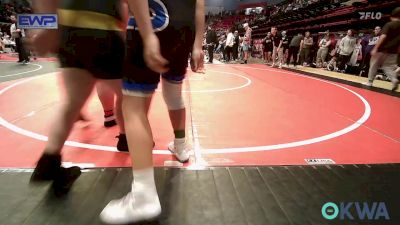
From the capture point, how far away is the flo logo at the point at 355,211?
1570mm

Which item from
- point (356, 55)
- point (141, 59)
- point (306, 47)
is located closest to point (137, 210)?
point (141, 59)

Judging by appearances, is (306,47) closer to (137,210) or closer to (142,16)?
(142,16)

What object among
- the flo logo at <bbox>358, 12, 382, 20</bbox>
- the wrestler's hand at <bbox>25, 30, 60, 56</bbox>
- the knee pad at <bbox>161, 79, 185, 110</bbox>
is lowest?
the knee pad at <bbox>161, 79, 185, 110</bbox>

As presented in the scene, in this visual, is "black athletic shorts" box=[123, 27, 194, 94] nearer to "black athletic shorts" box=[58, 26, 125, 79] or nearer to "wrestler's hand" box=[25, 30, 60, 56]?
"black athletic shorts" box=[58, 26, 125, 79]

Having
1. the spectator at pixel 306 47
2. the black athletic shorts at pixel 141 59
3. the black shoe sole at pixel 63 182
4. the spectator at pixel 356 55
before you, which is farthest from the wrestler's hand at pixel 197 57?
the spectator at pixel 306 47

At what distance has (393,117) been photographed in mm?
3902

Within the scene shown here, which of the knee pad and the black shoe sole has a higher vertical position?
the knee pad

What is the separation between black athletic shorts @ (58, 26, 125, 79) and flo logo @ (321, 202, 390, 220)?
1.49 meters

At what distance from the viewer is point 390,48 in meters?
6.04

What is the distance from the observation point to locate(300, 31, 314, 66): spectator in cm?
1216

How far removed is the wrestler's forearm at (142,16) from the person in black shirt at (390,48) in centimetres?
604

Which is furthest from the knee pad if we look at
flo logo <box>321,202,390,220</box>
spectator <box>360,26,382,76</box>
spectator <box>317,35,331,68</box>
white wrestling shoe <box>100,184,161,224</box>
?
spectator <box>317,35,331,68</box>

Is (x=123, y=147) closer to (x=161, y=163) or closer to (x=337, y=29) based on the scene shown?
(x=161, y=163)

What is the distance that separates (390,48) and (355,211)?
18.6 ft
